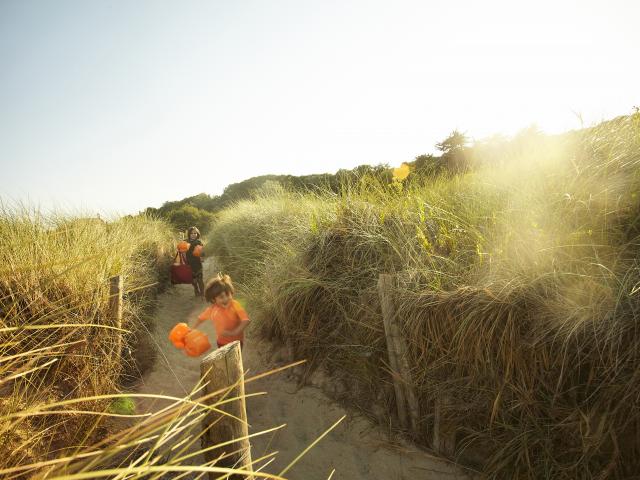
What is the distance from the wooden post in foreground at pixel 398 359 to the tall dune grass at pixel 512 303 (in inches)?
3.7

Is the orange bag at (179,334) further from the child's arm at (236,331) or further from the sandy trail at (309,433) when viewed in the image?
the child's arm at (236,331)

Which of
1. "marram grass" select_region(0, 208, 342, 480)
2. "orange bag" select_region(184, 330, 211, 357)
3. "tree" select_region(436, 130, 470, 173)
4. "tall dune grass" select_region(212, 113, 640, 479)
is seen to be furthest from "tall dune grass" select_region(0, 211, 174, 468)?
"tree" select_region(436, 130, 470, 173)

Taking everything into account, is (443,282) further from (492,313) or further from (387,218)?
(387,218)

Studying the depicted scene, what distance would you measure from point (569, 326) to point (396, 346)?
1.41 m

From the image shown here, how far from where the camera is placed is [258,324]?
5398mm

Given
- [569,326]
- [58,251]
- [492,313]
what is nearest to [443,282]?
[492,313]

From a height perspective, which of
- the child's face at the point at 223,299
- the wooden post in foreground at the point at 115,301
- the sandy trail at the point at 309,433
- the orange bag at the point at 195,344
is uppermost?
the wooden post in foreground at the point at 115,301

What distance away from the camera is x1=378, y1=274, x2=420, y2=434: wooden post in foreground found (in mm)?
3150

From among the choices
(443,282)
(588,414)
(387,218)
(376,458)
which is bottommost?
(376,458)

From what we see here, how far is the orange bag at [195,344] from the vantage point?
2916 mm

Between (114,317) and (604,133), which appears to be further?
(114,317)

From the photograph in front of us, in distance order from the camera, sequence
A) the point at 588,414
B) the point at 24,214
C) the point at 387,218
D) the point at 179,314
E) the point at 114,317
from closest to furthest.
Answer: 1. the point at 588,414
2. the point at 114,317
3. the point at 387,218
4. the point at 24,214
5. the point at 179,314

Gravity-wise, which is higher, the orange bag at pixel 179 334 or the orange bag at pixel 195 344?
the orange bag at pixel 179 334

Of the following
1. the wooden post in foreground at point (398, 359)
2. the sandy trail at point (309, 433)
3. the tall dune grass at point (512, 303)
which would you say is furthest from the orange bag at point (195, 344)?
the wooden post in foreground at point (398, 359)
